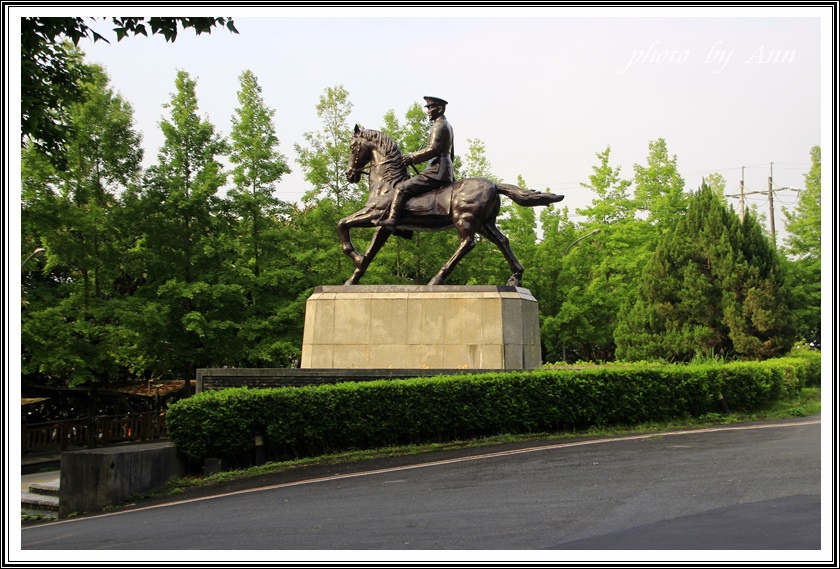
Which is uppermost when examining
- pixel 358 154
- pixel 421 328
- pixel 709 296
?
pixel 358 154

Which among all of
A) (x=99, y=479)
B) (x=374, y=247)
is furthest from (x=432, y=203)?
(x=99, y=479)

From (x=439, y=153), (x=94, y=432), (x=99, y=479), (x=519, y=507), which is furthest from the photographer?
(x=94, y=432)

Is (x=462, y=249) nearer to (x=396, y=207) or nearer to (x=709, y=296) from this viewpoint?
(x=396, y=207)

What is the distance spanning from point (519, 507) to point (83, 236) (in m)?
19.0

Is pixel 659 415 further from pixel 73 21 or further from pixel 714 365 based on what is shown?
pixel 73 21

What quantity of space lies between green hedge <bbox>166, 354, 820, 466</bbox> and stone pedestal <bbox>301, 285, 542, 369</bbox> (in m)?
2.00

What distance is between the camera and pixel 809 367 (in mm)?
23172

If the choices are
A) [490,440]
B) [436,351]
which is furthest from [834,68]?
[436,351]

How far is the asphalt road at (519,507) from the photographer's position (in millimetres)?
7113

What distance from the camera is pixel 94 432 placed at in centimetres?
2317

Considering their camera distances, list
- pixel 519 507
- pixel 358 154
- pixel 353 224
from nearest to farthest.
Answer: pixel 519 507 < pixel 353 224 < pixel 358 154

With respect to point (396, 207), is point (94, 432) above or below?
below

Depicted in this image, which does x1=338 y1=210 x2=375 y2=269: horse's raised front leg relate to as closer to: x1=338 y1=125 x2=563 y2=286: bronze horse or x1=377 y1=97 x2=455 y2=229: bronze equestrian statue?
x1=338 y1=125 x2=563 y2=286: bronze horse

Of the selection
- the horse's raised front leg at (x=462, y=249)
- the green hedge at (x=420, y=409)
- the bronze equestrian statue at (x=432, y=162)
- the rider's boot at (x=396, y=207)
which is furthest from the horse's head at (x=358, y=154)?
the green hedge at (x=420, y=409)
